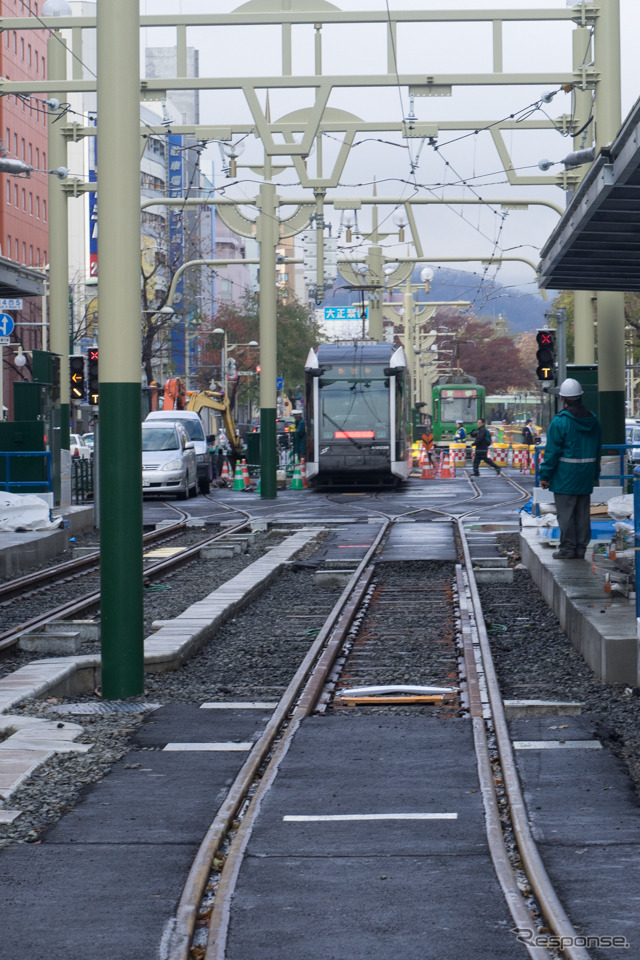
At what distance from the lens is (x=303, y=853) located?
5664 millimetres

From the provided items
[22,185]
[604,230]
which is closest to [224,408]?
[604,230]

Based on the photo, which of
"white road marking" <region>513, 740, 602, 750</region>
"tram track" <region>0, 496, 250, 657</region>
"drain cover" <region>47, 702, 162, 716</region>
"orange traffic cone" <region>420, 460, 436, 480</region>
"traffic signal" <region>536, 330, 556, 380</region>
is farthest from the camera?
"orange traffic cone" <region>420, 460, 436, 480</region>

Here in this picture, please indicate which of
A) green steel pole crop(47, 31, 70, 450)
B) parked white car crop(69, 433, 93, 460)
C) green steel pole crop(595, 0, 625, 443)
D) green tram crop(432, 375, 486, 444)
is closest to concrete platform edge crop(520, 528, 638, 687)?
green steel pole crop(595, 0, 625, 443)

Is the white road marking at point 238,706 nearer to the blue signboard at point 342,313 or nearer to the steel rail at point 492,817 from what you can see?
the steel rail at point 492,817

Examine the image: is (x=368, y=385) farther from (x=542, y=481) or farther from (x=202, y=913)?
(x=202, y=913)

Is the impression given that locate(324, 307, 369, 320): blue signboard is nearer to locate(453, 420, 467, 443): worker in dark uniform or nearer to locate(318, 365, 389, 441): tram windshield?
locate(453, 420, 467, 443): worker in dark uniform

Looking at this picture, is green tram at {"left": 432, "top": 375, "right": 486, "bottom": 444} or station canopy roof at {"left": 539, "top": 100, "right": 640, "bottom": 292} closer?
station canopy roof at {"left": 539, "top": 100, "right": 640, "bottom": 292}

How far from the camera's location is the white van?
37972mm

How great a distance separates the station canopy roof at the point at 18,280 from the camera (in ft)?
64.0

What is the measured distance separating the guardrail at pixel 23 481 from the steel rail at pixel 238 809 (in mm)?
13246

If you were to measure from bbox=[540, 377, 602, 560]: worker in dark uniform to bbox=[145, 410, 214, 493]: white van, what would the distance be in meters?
23.9

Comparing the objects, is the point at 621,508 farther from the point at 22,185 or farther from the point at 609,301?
the point at 22,185

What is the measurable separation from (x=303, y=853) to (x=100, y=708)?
11.2 feet

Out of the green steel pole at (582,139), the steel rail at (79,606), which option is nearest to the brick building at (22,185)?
Result: the green steel pole at (582,139)
